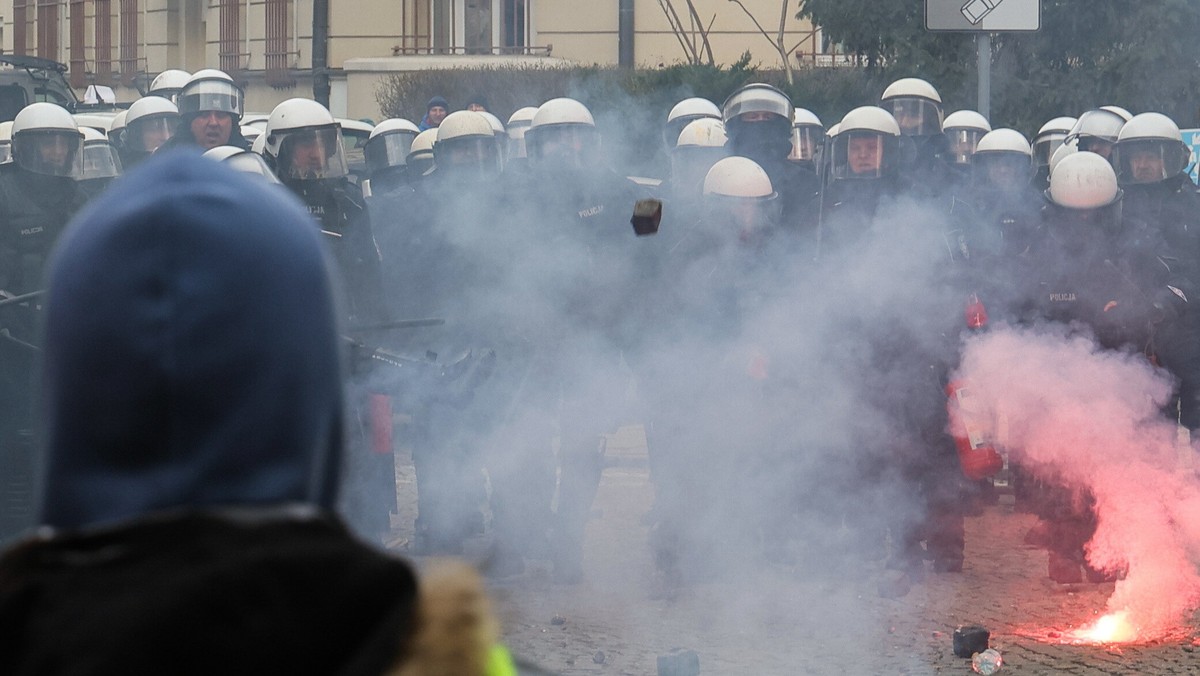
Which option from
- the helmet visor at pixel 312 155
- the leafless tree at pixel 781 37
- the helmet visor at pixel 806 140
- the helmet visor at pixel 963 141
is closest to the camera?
the helmet visor at pixel 312 155

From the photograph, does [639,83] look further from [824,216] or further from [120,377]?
[120,377]

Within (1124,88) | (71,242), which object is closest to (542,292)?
(71,242)

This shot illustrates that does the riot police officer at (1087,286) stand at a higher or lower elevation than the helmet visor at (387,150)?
lower

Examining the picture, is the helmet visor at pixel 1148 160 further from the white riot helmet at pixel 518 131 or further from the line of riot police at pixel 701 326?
the white riot helmet at pixel 518 131

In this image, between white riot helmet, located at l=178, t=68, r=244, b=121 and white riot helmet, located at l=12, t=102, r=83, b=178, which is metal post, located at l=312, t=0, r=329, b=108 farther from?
white riot helmet, located at l=12, t=102, r=83, b=178

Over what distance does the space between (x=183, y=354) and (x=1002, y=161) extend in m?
8.19

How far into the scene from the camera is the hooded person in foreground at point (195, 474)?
1.17m

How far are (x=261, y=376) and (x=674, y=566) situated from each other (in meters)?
5.92

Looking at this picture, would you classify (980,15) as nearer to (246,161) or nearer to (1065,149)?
(1065,149)

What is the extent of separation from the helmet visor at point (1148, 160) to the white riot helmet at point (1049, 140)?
2002mm

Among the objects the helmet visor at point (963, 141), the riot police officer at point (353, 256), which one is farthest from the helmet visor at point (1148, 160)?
the riot police officer at point (353, 256)

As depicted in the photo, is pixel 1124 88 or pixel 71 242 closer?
pixel 71 242

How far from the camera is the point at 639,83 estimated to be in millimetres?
17203

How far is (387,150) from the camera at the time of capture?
10.3m
